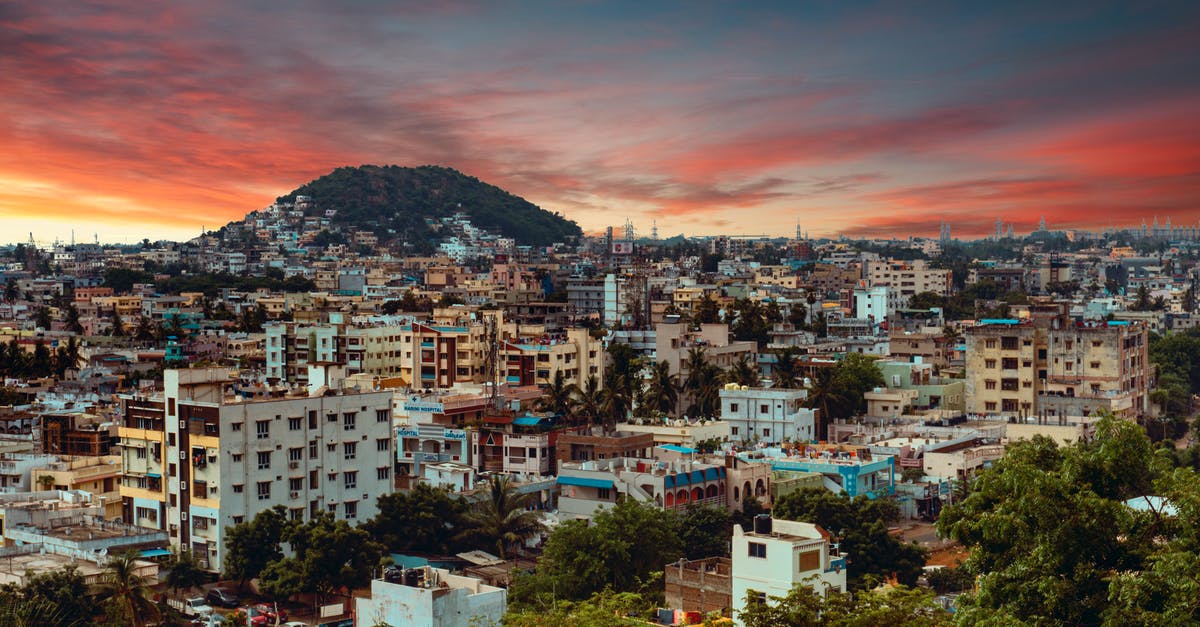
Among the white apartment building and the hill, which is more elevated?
the hill

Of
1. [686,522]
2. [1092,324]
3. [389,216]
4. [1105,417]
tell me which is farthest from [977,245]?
[1105,417]

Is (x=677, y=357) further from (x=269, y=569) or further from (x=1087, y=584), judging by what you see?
(x=1087, y=584)

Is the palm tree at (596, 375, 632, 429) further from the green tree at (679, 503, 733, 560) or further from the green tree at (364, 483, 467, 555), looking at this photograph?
the green tree at (679, 503, 733, 560)

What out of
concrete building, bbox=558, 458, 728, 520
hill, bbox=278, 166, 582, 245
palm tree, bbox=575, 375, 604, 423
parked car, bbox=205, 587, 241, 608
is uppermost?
hill, bbox=278, 166, 582, 245

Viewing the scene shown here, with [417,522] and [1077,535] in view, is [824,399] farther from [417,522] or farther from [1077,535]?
[1077,535]

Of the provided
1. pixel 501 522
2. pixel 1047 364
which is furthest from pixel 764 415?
pixel 501 522

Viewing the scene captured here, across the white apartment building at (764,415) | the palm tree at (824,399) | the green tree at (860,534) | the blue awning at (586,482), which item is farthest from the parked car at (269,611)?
the palm tree at (824,399)

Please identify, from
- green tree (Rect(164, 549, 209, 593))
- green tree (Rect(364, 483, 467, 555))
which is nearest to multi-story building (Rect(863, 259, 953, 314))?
green tree (Rect(364, 483, 467, 555))
